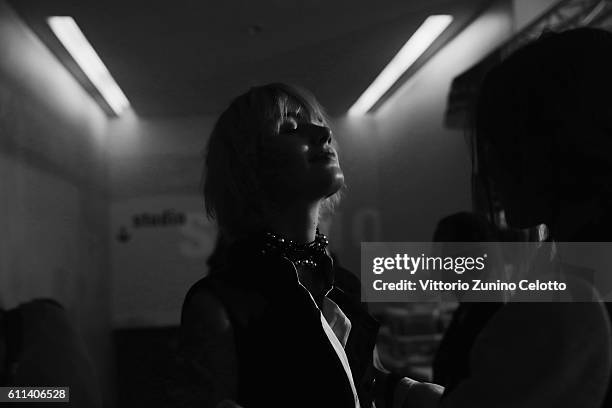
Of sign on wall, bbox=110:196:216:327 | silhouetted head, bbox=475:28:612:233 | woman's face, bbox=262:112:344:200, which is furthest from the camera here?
sign on wall, bbox=110:196:216:327

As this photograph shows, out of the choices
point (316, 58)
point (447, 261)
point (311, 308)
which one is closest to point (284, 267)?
point (311, 308)

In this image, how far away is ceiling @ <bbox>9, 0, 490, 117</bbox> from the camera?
1.85 feet

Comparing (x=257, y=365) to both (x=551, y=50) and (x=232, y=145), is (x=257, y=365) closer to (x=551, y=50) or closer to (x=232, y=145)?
(x=232, y=145)

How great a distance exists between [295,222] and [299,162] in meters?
0.06

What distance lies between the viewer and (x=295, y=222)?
0.45 m

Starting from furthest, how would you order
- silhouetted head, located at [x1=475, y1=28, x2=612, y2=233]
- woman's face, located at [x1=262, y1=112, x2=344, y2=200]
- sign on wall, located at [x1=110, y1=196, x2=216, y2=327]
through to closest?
1. sign on wall, located at [x1=110, y1=196, x2=216, y2=327]
2. woman's face, located at [x1=262, y1=112, x2=344, y2=200]
3. silhouetted head, located at [x1=475, y1=28, x2=612, y2=233]

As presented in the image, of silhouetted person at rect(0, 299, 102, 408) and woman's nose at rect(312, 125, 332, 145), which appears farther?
silhouetted person at rect(0, 299, 102, 408)

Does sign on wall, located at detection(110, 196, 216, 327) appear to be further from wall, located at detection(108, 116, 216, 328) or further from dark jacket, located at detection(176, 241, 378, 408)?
dark jacket, located at detection(176, 241, 378, 408)

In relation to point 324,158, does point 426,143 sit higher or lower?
higher

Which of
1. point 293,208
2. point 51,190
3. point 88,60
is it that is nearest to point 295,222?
point 293,208

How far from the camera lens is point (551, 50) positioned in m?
0.31

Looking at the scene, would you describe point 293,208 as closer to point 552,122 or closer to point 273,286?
point 273,286

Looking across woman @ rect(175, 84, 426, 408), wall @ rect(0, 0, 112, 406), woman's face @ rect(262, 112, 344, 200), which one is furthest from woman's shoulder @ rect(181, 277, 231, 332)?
wall @ rect(0, 0, 112, 406)

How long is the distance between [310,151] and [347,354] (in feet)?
0.65
